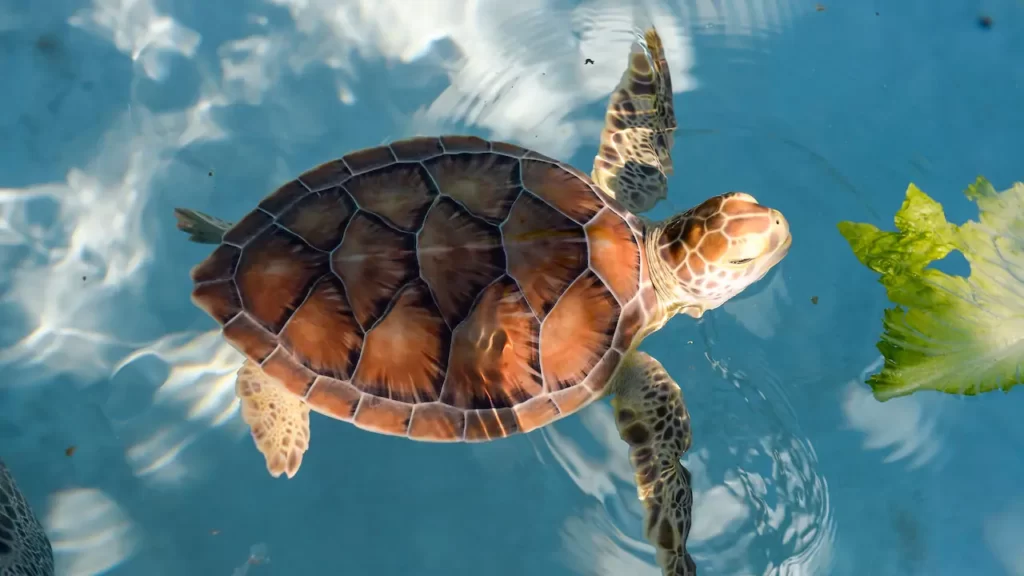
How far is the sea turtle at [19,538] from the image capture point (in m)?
2.29

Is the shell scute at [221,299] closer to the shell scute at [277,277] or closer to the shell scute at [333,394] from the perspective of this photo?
the shell scute at [277,277]

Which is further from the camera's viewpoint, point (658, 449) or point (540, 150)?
point (540, 150)

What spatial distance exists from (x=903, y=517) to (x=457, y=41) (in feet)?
10.5

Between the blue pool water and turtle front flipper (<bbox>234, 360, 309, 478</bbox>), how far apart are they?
37cm

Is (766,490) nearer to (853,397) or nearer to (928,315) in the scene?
(853,397)

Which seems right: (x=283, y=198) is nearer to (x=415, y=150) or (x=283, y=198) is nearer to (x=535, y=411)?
(x=415, y=150)

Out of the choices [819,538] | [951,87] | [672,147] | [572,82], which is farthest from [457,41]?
[819,538]

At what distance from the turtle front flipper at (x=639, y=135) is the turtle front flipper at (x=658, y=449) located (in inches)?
31.9

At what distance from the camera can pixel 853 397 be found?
3094 mm

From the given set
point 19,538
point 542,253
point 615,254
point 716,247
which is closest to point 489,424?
point 542,253

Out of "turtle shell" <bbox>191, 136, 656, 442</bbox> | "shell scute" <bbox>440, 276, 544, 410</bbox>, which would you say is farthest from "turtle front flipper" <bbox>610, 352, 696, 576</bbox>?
"shell scute" <bbox>440, 276, 544, 410</bbox>

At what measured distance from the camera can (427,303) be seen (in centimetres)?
230

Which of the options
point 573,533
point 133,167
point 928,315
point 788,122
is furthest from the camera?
point 788,122

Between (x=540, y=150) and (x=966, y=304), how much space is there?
76.2 inches
